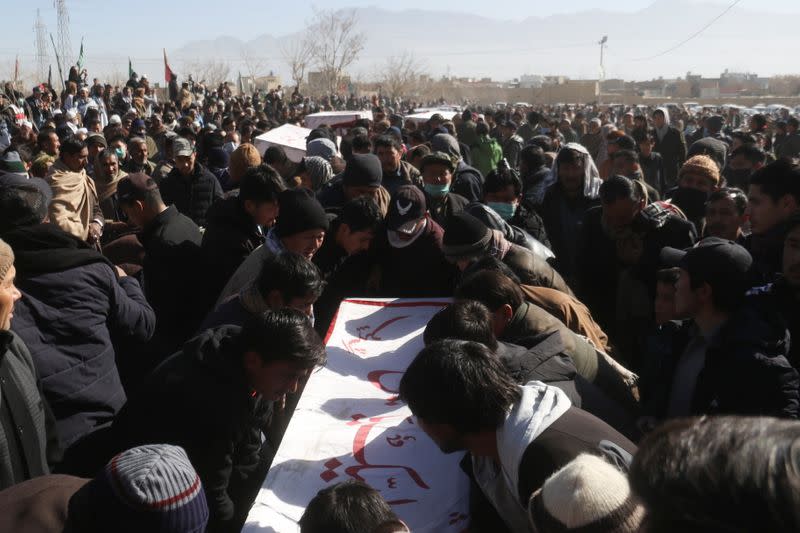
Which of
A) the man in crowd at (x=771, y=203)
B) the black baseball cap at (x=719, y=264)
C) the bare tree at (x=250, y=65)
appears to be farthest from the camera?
the bare tree at (x=250, y=65)

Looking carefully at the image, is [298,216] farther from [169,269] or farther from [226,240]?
[169,269]

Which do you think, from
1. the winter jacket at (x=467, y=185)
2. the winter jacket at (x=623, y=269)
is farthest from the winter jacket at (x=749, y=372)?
the winter jacket at (x=467, y=185)

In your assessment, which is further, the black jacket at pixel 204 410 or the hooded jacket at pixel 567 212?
the hooded jacket at pixel 567 212

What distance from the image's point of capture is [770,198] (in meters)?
3.63

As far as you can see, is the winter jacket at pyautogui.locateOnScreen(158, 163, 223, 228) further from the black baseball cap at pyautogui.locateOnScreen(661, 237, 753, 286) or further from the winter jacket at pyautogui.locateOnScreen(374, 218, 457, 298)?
the black baseball cap at pyautogui.locateOnScreen(661, 237, 753, 286)

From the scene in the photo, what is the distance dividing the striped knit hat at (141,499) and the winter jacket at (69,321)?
122 cm

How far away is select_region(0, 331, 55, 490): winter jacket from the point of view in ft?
7.06

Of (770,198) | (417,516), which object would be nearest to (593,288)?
(770,198)

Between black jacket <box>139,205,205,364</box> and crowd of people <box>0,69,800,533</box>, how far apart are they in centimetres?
1

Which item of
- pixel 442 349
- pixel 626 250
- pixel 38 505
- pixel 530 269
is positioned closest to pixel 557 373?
pixel 442 349

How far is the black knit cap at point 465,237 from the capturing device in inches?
132

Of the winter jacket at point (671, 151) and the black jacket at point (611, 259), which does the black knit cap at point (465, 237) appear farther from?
the winter jacket at point (671, 151)

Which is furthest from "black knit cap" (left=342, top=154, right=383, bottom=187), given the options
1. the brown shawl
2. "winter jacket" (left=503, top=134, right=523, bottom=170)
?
"winter jacket" (left=503, top=134, right=523, bottom=170)

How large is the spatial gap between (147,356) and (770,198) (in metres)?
3.33
